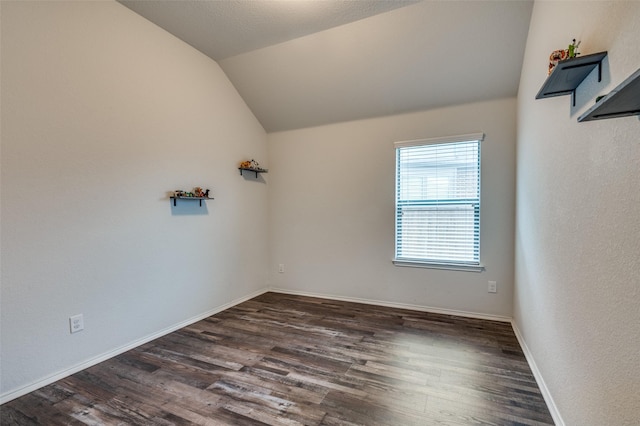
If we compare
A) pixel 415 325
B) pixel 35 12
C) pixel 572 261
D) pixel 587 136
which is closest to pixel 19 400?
pixel 35 12

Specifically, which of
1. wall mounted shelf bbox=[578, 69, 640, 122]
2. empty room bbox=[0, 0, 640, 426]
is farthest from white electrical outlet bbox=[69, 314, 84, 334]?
wall mounted shelf bbox=[578, 69, 640, 122]

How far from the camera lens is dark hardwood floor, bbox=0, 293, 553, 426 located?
→ 1.68 metres

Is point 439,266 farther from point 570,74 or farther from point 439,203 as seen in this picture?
point 570,74

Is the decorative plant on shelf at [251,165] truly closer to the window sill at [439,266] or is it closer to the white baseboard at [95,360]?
the white baseboard at [95,360]

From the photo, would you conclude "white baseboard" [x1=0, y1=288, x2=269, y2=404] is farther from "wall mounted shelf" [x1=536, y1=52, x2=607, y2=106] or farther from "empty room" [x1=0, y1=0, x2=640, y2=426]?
"wall mounted shelf" [x1=536, y1=52, x2=607, y2=106]

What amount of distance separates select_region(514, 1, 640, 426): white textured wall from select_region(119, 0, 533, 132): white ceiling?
1.72ft

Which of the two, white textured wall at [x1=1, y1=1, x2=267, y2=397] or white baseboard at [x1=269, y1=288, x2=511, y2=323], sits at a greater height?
white textured wall at [x1=1, y1=1, x2=267, y2=397]

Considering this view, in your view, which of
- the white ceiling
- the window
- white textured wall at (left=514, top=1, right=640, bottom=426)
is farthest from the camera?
the window

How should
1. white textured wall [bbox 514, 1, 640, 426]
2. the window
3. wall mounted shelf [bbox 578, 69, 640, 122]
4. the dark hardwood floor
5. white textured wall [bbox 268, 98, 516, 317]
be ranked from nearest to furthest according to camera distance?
wall mounted shelf [bbox 578, 69, 640, 122] < white textured wall [bbox 514, 1, 640, 426] < the dark hardwood floor < white textured wall [bbox 268, 98, 516, 317] < the window

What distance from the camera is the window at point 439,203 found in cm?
319

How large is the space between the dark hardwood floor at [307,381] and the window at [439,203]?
2.49ft

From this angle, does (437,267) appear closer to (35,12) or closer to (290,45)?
(290,45)

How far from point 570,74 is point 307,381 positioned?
2.25m

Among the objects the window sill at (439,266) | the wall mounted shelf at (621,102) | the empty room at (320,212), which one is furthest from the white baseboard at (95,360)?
the wall mounted shelf at (621,102)
